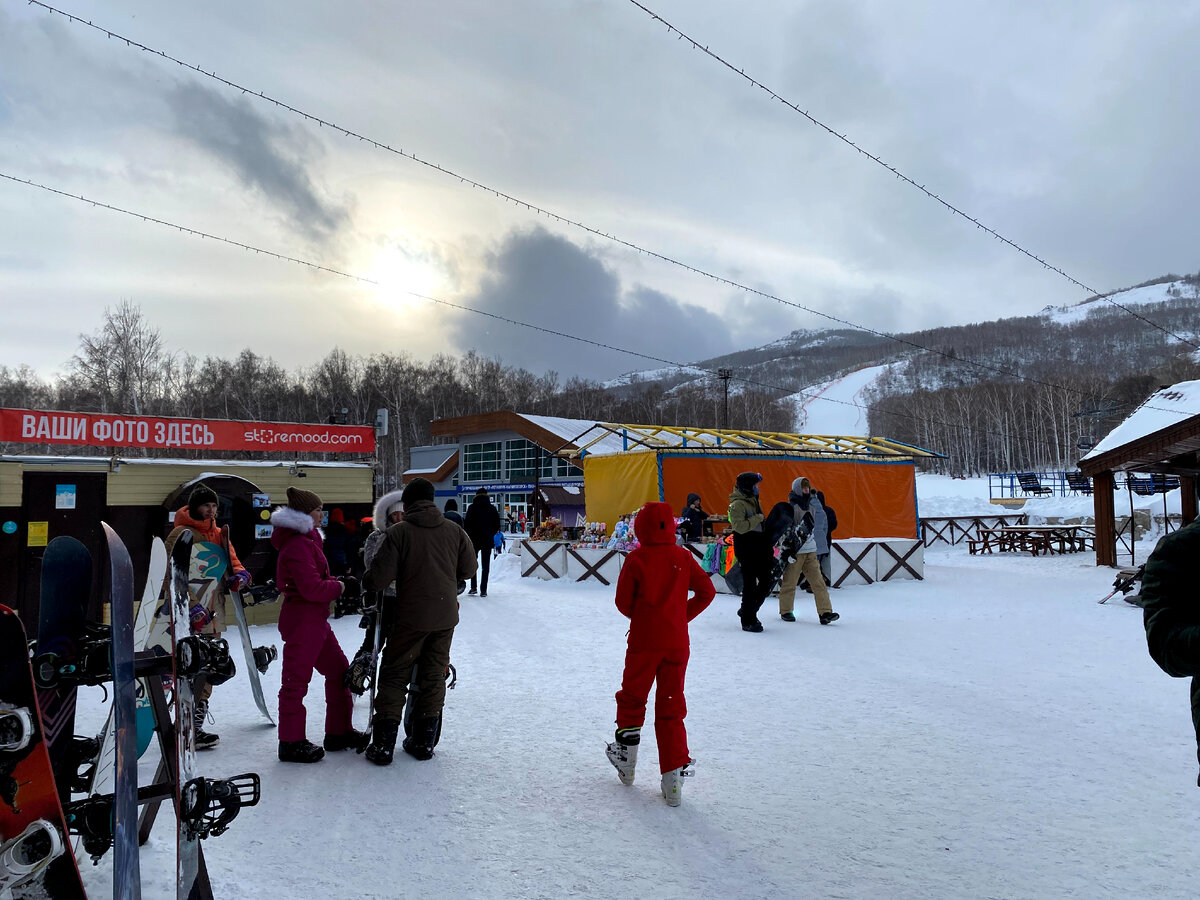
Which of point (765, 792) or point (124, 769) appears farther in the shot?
point (765, 792)

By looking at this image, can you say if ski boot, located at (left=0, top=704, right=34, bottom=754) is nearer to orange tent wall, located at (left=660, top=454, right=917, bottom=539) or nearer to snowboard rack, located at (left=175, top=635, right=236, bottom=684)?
snowboard rack, located at (left=175, top=635, right=236, bottom=684)

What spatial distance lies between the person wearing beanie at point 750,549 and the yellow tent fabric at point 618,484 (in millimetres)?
6311

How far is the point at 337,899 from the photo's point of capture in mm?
2930

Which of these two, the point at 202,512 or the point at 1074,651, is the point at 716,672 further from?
the point at 202,512

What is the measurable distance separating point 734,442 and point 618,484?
2.81 meters

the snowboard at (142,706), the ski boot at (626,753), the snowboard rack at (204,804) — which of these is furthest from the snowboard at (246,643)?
the snowboard rack at (204,804)

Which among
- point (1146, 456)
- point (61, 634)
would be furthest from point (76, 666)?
point (1146, 456)

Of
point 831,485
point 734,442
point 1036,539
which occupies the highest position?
point 734,442

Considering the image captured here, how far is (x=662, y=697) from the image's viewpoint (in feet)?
13.4

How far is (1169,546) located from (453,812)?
3.26 metres

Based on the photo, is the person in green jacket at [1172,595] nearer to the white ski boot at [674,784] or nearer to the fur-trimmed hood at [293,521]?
the white ski boot at [674,784]

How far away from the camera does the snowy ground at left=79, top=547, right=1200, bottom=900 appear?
3.13 meters

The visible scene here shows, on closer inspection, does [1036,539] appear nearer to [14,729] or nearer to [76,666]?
[76,666]

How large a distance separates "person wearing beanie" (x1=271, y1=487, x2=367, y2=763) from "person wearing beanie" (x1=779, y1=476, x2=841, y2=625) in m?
6.51
